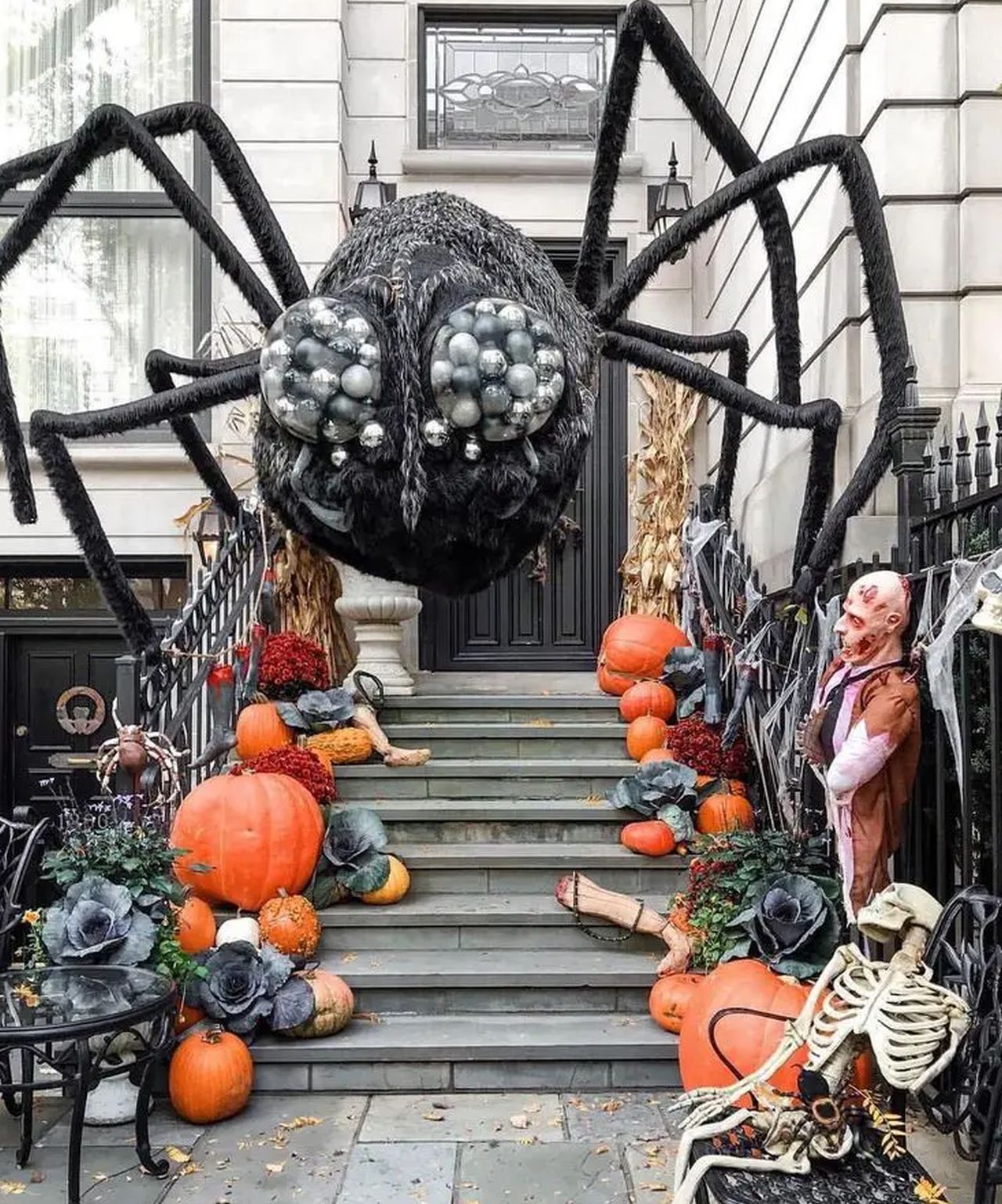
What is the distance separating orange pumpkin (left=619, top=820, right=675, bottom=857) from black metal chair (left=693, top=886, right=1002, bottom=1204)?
2.48 metres

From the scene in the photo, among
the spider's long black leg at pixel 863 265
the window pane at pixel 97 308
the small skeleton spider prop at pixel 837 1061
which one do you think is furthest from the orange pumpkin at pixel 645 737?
the window pane at pixel 97 308

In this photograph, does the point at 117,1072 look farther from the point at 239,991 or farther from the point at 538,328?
the point at 538,328

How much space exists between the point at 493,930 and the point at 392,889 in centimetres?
52

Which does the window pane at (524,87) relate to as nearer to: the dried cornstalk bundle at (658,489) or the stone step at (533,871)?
the dried cornstalk bundle at (658,489)

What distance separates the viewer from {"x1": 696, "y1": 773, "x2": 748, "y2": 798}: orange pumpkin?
234 inches

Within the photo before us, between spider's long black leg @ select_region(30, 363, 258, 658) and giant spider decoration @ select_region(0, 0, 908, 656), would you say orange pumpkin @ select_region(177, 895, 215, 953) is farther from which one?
giant spider decoration @ select_region(0, 0, 908, 656)

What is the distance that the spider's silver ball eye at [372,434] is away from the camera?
1.45m

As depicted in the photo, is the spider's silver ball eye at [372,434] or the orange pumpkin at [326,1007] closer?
the spider's silver ball eye at [372,434]

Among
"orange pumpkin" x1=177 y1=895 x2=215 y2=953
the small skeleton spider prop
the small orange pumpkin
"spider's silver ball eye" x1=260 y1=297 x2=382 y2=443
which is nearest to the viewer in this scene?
"spider's silver ball eye" x1=260 y1=297 x2=382 y2=443

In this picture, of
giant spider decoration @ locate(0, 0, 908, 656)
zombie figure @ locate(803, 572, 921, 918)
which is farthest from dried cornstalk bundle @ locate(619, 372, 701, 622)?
giant spider decoration @ locate(0, 0, 908, 656)

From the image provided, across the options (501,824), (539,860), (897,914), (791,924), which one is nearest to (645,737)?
(501,824)

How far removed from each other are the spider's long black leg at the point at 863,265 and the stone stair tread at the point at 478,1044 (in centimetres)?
200

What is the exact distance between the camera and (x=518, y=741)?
6.75m

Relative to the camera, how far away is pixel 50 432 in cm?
327
